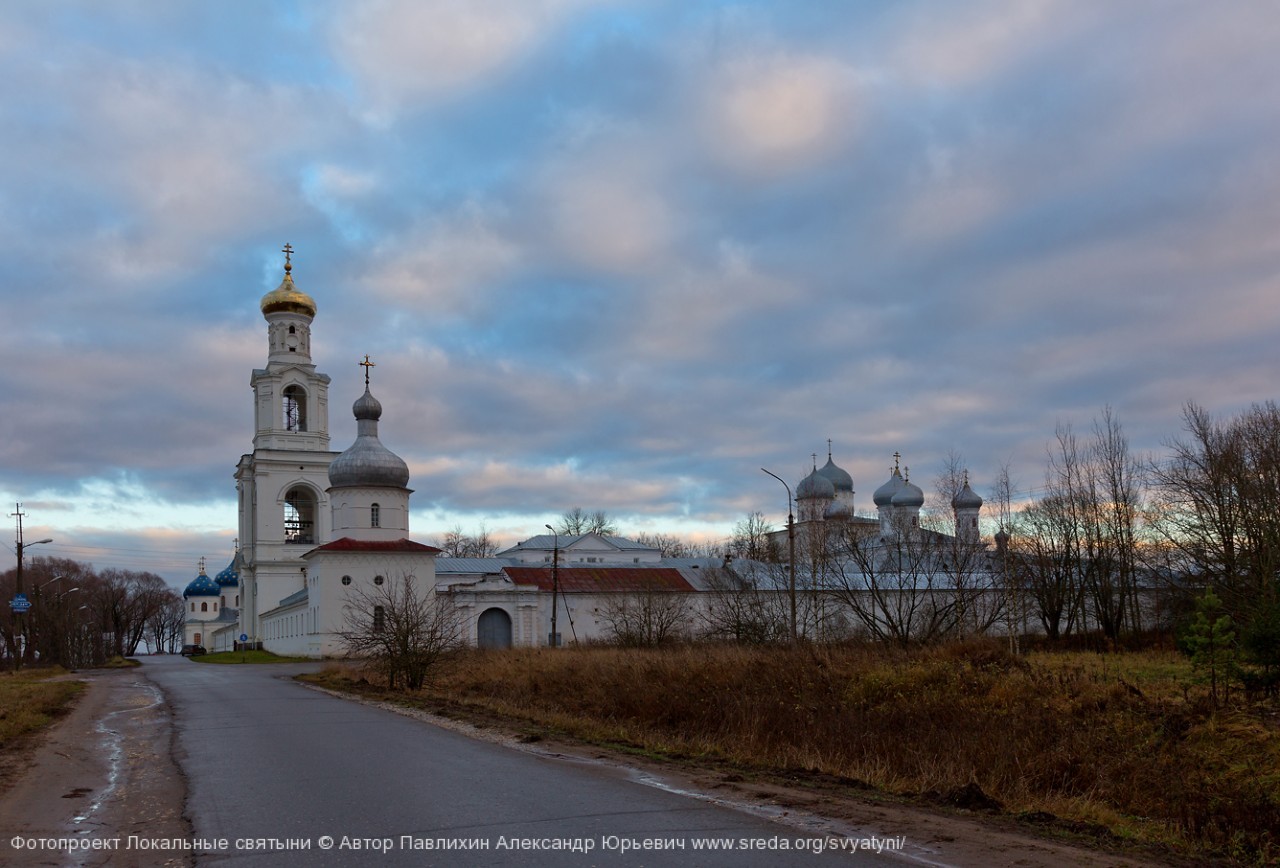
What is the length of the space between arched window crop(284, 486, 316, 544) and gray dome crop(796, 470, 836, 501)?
35.8 m

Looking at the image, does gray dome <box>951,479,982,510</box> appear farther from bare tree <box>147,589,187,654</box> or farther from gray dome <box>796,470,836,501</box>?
bare tree <box>147,589,187,654</box>

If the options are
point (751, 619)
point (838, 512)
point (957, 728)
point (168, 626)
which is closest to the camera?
point (957, 728)

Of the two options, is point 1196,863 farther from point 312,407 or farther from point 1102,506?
point 312,407

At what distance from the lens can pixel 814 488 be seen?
81750mm

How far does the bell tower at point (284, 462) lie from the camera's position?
68.1 m

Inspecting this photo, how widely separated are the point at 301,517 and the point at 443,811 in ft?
218

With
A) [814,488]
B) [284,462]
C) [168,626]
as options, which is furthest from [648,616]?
[168,626]

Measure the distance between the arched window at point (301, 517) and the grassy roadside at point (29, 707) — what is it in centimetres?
3847

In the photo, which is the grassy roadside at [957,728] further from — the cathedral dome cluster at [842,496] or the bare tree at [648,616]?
the cathedral dome cluster at [842,496]

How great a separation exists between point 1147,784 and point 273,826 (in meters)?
8.35

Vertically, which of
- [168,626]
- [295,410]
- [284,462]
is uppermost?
[295,410]

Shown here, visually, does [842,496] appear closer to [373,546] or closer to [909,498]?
[909,498]

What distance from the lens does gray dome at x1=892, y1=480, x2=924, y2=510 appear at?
78.7 meters

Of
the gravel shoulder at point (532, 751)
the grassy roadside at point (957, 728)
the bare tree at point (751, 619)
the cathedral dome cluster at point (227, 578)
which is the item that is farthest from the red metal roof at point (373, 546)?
Result: the cathedral dome cluster at point (227, 578)
